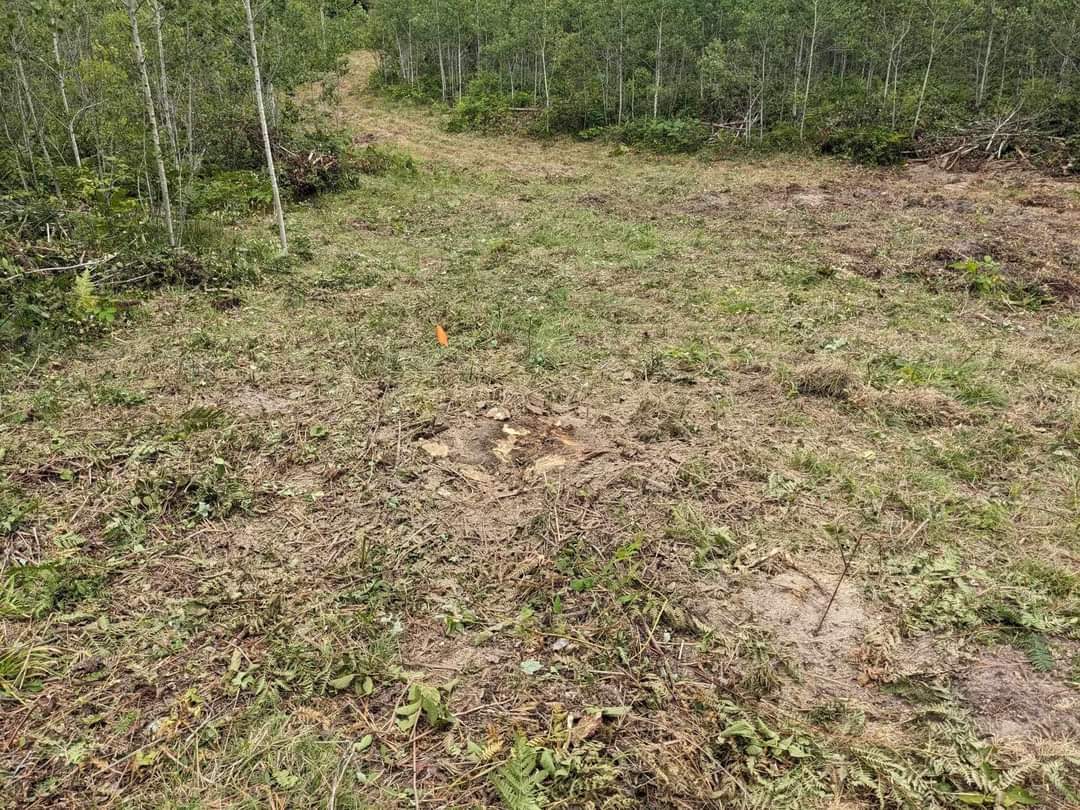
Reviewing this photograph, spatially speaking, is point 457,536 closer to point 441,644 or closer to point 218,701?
Result: point 441,644

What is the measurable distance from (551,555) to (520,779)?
4.87 feet

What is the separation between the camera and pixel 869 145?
17.6 metres

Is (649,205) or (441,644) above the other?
(649,205)

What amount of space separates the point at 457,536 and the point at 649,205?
1138 centimetres

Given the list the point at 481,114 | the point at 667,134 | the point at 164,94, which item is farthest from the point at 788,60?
the point at 164,94

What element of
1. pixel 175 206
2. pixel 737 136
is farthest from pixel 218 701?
pixel 737 136

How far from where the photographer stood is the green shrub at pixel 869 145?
1727 centimetres

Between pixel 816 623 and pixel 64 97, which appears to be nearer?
pixel 816 623

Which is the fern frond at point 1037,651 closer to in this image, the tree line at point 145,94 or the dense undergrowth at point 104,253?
the dense undergrowth at point 104,253

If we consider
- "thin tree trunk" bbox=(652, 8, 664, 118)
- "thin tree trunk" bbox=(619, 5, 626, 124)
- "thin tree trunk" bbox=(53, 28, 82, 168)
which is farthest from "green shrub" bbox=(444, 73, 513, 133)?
"thin tree trunk" bbox=(53, 28, 82, 168)

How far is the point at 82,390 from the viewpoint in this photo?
5980 millimetres

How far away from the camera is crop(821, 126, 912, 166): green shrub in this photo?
17.3m

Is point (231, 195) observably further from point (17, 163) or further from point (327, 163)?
point (17, 163)

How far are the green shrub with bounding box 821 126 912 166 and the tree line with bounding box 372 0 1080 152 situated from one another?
81 centimetres
